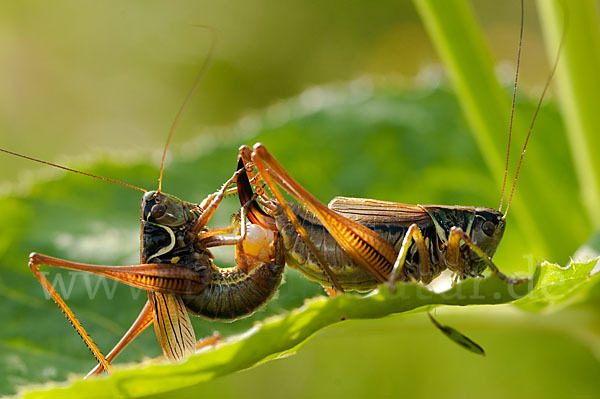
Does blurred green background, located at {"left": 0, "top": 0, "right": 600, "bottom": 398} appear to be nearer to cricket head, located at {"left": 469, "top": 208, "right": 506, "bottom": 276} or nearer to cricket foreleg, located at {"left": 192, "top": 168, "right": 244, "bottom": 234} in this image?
cricket head, located at {"left": 469, "top": 208, "right": 506, "bottom": 276}

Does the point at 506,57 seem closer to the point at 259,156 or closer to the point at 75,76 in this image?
the point at 75,76

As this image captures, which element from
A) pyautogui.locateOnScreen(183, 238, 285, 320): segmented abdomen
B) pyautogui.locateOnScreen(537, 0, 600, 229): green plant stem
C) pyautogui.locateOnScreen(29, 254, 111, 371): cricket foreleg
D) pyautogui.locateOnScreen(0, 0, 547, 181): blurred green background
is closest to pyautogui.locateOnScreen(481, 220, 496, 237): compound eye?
pyautogui.locateOnScreen(537, 0, 600, 229): green plant stem

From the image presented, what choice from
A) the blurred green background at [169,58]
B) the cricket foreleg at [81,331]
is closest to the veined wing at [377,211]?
the cricket foreleg at [81,331]

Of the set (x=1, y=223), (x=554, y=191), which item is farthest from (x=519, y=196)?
(x=1, y=223)

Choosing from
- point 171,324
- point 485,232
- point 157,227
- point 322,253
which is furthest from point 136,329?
point 485,232

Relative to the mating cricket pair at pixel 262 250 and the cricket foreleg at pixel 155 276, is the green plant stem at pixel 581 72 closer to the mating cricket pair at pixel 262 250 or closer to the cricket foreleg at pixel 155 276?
the mating cricket pair at pixel 262 250
